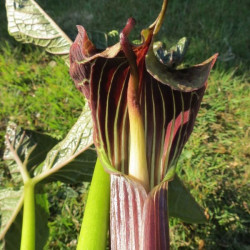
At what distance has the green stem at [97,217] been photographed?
35.8 inches

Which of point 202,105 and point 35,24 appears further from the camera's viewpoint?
point 202,105

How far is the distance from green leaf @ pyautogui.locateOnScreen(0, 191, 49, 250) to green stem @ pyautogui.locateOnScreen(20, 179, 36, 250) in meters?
0.13

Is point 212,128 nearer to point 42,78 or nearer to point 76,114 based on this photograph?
point 76,114

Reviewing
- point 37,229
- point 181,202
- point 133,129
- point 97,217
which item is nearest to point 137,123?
point 133,129

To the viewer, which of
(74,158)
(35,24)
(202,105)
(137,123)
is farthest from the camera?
(202,105)

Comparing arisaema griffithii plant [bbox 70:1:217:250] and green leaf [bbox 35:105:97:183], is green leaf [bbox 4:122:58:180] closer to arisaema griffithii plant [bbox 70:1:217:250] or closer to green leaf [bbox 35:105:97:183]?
green leaf [bbox 35:105:97:183]

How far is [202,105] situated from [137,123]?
1.34m

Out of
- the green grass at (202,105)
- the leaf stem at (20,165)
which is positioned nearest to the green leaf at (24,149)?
the leaf stem at (20,165)

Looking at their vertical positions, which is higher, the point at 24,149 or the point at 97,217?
the point at 24,149

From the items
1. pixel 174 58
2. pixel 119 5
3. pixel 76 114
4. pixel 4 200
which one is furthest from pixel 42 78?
pixel 174 58

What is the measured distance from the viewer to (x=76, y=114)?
6.97ft

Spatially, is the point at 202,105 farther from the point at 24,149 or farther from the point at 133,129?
the point at 133,129

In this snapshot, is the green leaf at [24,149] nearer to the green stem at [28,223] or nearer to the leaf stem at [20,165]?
the leaf stem at [20,165]

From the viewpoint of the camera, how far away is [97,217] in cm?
93
